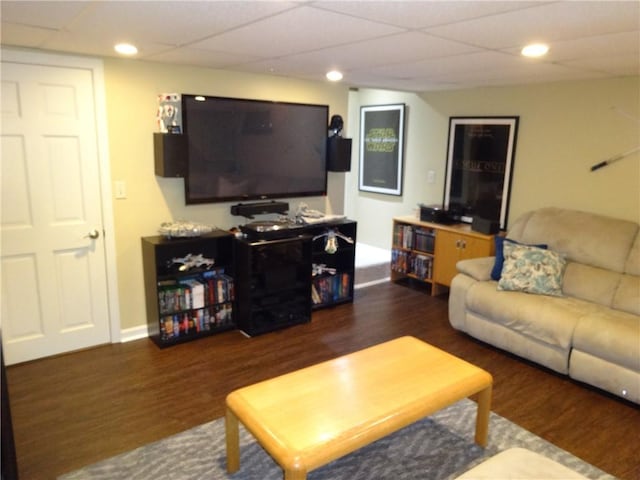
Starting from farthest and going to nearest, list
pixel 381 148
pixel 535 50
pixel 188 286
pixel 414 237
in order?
pixel 381 148 → pixel 414 237 → pixel 188 286 → pixel 535 50

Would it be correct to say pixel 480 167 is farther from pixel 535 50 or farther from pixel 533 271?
pixel 535 50

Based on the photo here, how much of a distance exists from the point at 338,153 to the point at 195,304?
6.22 ft

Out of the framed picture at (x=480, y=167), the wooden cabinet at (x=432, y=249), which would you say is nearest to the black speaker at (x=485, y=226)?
the wooden cabinet at (x=432, y=249)

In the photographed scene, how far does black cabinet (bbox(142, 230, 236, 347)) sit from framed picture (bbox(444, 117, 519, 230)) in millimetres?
2523

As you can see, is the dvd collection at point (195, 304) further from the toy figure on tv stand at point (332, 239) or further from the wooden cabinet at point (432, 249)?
the wooden cabinet at point (432, 249)

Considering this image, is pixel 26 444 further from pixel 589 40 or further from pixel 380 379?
pixel 589 40

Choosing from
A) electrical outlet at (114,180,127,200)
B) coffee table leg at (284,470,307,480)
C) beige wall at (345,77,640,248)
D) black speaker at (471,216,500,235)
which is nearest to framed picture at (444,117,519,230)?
beige wall at (345,77,640,248)

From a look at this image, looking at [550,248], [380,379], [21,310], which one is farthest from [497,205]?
[21,310]

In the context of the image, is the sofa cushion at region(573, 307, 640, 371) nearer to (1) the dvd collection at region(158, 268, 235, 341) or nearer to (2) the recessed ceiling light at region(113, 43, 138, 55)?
(1) the dvd collection at region(158, 268, 235, 341)

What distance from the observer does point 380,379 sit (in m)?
2.35

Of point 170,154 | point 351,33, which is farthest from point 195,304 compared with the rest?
point 351,33

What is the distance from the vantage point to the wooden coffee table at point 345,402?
1873 millimetres

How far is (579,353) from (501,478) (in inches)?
63.7

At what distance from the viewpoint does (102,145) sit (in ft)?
10.9
